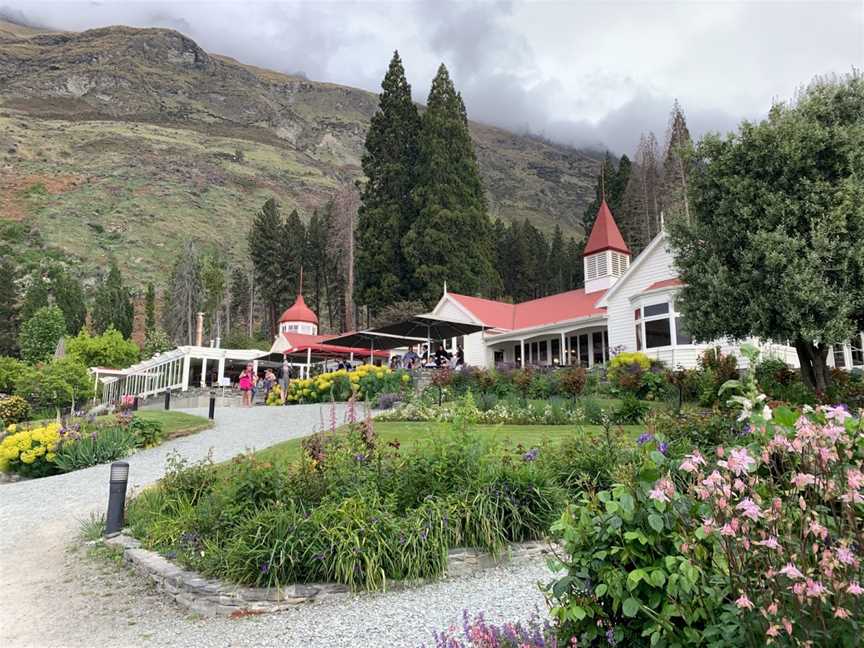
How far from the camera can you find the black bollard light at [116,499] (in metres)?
6.86

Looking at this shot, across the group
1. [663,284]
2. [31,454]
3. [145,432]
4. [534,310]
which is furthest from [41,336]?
[663,284]

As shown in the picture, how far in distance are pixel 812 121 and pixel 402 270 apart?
29.4 meters

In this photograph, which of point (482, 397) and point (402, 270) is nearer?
point (482, 397)

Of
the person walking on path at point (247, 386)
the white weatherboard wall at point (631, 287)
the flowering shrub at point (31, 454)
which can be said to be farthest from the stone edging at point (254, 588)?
the white weatherboard wall at point (631, 287)

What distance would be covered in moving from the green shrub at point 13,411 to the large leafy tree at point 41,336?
2288 cm

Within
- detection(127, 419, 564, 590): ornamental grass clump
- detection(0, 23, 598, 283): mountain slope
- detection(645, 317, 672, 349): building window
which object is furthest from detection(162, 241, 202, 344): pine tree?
detection(127, 419, 564, 590): ornamental grass clump

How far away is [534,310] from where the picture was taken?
105 ft

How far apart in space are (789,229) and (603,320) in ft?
47.1

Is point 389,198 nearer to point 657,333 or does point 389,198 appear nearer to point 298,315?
point 298,315

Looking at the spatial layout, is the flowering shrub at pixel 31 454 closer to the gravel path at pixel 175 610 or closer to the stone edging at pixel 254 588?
the gravel path at pixel 175 610

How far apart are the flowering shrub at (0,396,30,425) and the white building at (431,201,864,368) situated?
62.5 feet

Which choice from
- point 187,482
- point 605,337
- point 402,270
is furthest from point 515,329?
point 187,482

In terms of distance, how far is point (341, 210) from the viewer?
5534 cm

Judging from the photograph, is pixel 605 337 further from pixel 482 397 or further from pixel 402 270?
pixel 402 270
